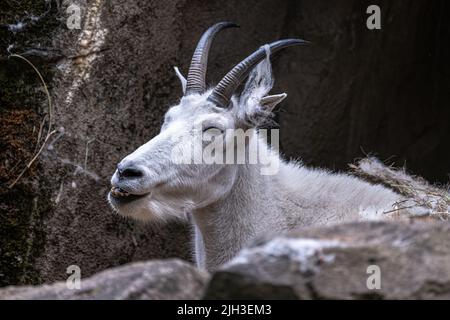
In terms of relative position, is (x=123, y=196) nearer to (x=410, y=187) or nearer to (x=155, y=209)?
(x=155, y=209)

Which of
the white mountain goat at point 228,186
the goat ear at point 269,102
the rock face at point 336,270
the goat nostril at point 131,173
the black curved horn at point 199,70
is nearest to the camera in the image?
the rock face at point 336,270

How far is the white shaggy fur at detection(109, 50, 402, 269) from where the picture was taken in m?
5.75

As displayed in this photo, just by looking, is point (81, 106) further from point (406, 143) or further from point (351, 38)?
point (406, 143)

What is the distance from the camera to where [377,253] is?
10.2 ft

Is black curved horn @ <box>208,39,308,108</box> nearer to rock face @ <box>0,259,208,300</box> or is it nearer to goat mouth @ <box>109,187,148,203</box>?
goat mouth @ <box>109,187,148,203</box>

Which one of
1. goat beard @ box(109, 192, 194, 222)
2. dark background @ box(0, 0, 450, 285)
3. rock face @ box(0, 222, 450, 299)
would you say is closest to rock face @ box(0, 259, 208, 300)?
rock face @ box(0, 222, 450, 299)

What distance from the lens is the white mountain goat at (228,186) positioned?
5.74 meters

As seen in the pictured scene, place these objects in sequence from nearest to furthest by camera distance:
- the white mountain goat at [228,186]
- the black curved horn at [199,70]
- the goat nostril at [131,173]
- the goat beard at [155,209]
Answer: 1. the goat nostril at [131,173]
2. the goat beard at [155,209]
3. the white mountain goat at [228,186]
4. the black curved horn at [199,70]

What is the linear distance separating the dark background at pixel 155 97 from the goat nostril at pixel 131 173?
1.09 meters

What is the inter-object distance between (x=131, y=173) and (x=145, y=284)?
2272mm

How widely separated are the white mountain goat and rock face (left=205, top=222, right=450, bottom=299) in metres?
2.54

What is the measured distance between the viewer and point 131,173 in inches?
217

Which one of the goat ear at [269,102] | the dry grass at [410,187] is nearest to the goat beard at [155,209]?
the goat ear at [269,102]

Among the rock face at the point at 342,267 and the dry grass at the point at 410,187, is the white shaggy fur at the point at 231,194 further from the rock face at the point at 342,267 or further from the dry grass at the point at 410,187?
the rock face at the point at 342,267
